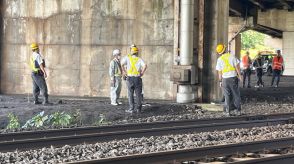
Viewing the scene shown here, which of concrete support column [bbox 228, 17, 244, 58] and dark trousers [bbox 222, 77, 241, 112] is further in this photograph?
concrete support column [bbox 228, 17, 244, 58]

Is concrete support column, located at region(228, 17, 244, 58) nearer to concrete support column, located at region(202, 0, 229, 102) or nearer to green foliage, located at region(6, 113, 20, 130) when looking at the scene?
concrete support column, located at region(202, 0, 229, 102)

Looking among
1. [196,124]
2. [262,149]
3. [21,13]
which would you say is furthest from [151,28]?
[262,149]

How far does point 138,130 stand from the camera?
12391 millimetres

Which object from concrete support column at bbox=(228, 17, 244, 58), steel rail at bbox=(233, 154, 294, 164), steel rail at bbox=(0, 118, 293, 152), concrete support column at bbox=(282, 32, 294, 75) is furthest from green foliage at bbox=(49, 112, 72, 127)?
concrete support column at bbox=(282, 32, 294, 75)

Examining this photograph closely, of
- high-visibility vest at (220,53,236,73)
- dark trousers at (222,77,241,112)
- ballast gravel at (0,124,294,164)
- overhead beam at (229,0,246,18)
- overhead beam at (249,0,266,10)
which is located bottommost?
ballast gravel at (0,124,294,164)

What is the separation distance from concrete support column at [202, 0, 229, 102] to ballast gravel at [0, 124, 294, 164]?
7248mm

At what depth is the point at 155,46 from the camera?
20938mm

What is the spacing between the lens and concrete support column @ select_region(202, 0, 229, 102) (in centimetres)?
2069

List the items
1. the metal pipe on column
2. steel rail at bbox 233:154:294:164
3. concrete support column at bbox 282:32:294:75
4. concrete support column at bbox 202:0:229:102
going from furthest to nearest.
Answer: concrete support column at bbox 282:32:294:75
concrete support column at bbox 202:0:229:102
the metal pipe on column
steel rail at bbox 233:154:294:164

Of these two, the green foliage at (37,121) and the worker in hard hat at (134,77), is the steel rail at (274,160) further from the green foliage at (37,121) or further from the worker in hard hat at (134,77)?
the worker in hard hat at (134,77)

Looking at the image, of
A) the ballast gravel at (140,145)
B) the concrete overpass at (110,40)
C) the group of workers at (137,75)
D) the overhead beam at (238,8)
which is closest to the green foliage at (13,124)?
the group of workers at (137,75)

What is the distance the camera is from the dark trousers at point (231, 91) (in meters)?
15.7

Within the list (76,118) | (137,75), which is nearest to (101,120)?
(76,118)

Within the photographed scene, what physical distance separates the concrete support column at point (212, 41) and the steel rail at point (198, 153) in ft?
32.2
